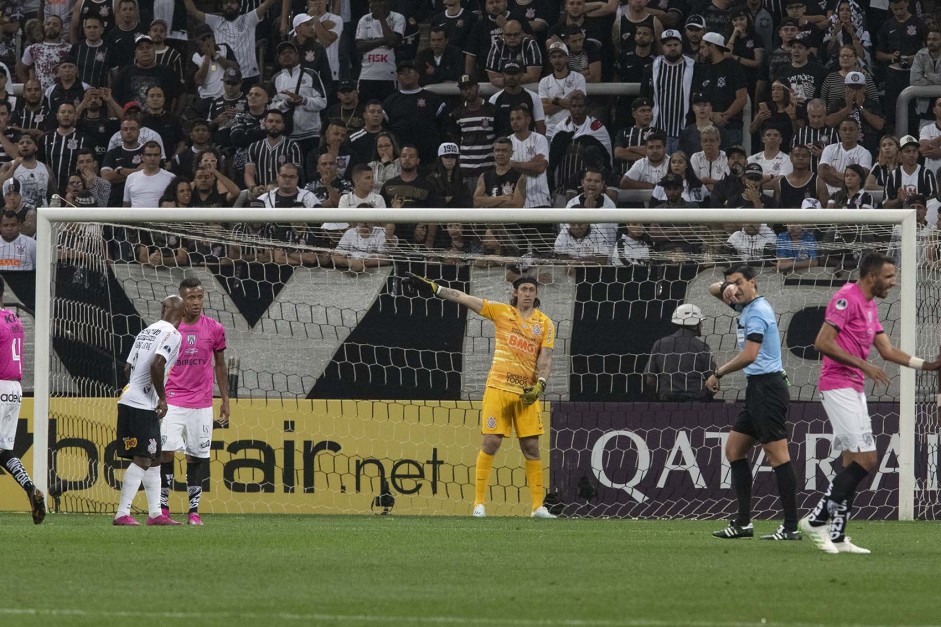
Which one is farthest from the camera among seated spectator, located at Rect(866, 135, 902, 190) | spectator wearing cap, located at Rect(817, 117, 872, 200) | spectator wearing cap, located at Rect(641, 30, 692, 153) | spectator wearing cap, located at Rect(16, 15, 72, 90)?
spectator wearing cap, located at Rect(16, 15, 72, 90)

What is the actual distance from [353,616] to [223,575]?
6.06 feet

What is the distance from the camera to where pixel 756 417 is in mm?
10805

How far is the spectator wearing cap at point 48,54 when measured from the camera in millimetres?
20922

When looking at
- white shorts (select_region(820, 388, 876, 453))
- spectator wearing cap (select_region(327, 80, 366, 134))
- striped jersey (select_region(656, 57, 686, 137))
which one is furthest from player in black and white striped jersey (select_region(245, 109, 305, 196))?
white shorts (select_region(820, 388, 876, 453))

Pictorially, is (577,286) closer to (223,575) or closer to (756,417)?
(756,417)

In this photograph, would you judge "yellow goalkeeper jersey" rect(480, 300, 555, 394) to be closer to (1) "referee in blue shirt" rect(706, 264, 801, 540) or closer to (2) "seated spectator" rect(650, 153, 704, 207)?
(1) "referee in blue shirt" rect(706, 264, 801, 540)

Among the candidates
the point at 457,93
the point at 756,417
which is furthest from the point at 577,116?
the point at 756,417

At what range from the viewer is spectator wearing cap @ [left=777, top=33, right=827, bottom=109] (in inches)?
732

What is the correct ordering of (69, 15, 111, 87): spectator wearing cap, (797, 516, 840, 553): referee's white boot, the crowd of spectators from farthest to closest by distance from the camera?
(69, 15, 111, 87): spectator wearing cap < the crowd of spectators < (797, 516, 840, 553): referee's white boot

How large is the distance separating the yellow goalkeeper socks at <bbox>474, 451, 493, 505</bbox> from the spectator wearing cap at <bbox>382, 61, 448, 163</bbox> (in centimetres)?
604

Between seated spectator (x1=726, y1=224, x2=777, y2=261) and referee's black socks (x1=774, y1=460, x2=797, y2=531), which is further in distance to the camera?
seated spectator (x1=726, y1=224, x2=777, y2=261)

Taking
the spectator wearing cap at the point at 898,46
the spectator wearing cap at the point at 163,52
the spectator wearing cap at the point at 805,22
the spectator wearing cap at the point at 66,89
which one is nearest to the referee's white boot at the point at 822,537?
the spectator wearing cap at the point at 898,46

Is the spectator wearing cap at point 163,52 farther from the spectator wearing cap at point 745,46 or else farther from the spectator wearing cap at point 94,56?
the spectator wearing cap at point 745,46

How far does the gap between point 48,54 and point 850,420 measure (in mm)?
14963
